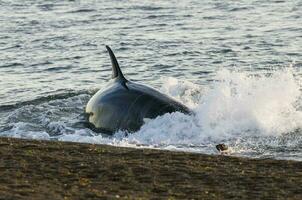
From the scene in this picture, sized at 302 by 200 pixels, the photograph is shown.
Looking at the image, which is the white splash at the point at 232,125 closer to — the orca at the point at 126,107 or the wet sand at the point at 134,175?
the orca at the point at 126,107

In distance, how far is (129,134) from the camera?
1433cm

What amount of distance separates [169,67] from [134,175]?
45.2 ft

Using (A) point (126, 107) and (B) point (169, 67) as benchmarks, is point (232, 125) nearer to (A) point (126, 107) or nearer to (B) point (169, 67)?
(A) point (126, 107)

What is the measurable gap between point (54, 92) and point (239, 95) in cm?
592

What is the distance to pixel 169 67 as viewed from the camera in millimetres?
23125

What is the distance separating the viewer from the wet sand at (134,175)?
866 centimetres

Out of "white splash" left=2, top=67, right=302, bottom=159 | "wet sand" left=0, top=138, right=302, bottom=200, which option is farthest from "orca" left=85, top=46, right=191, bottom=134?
"wet sand" left=0, top=138, right=302, bottom=200

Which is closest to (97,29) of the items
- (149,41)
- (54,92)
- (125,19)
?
(125,19)

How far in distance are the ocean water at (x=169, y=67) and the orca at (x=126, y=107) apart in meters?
0.21

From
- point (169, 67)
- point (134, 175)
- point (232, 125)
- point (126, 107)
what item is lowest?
point (169, 67)

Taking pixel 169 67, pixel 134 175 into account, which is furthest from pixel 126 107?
pixel 169 67

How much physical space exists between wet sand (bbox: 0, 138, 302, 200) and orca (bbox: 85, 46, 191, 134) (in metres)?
3.15

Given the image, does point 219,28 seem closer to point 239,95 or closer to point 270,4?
point 270,4

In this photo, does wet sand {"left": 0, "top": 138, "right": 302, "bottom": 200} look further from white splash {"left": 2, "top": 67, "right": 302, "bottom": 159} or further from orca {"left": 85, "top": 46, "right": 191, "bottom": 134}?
orca {"left": 85, "top": 46, "right": 191, "bottom": 134}
